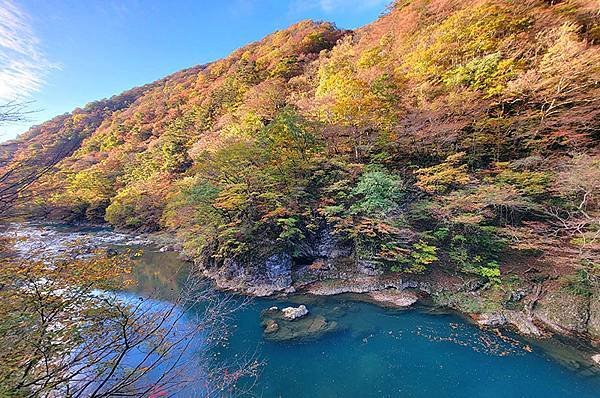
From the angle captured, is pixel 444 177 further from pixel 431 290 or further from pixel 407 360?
pixel 407 360

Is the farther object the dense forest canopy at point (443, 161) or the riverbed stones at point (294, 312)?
the dense forest canopy at point (443, 161)

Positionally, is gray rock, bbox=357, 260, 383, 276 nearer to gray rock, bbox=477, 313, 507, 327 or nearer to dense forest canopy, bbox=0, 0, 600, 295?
dense forest canopy, bbox=0, 0, 600, 295

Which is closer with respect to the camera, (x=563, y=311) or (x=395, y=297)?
(x=563, y=311)

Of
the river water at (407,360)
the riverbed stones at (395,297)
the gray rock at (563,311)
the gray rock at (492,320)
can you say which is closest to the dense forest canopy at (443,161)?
the gray rock at (563,311)

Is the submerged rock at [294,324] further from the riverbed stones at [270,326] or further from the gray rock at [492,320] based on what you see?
the gray rock at [492,320]

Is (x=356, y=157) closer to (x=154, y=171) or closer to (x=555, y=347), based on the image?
(x=555, y=347)

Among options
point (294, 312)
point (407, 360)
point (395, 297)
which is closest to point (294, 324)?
point (294, 312)
